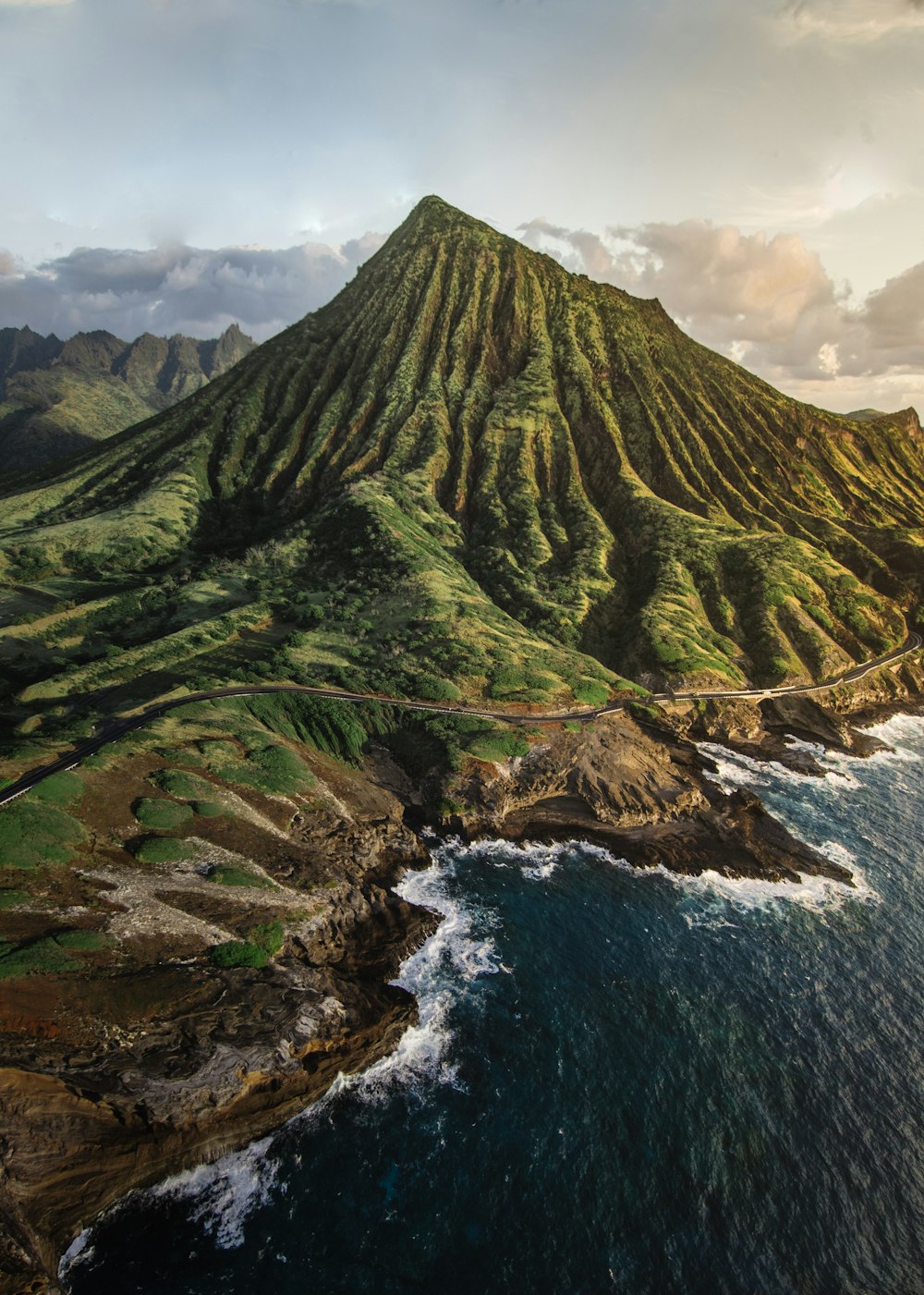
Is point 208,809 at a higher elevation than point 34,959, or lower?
higher

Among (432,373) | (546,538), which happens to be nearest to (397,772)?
(546,538)

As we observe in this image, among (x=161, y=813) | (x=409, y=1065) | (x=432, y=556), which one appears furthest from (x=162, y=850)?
(x=432, y=556)

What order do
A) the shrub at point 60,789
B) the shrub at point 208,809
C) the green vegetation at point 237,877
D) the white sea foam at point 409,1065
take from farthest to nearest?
the shrub at point 208,809, the shrub at point 60,789, the green vegetation at point 237,877, the white sea foam at point 409,1065

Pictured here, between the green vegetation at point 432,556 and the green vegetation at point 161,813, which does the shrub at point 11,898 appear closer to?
the green vegetation at point 161,813

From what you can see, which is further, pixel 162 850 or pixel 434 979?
pixel 162 850

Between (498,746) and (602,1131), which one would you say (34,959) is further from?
(498,746)

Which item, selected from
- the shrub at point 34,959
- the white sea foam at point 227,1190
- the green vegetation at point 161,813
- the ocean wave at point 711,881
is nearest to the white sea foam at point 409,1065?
the white sea foam at point 227,1190
